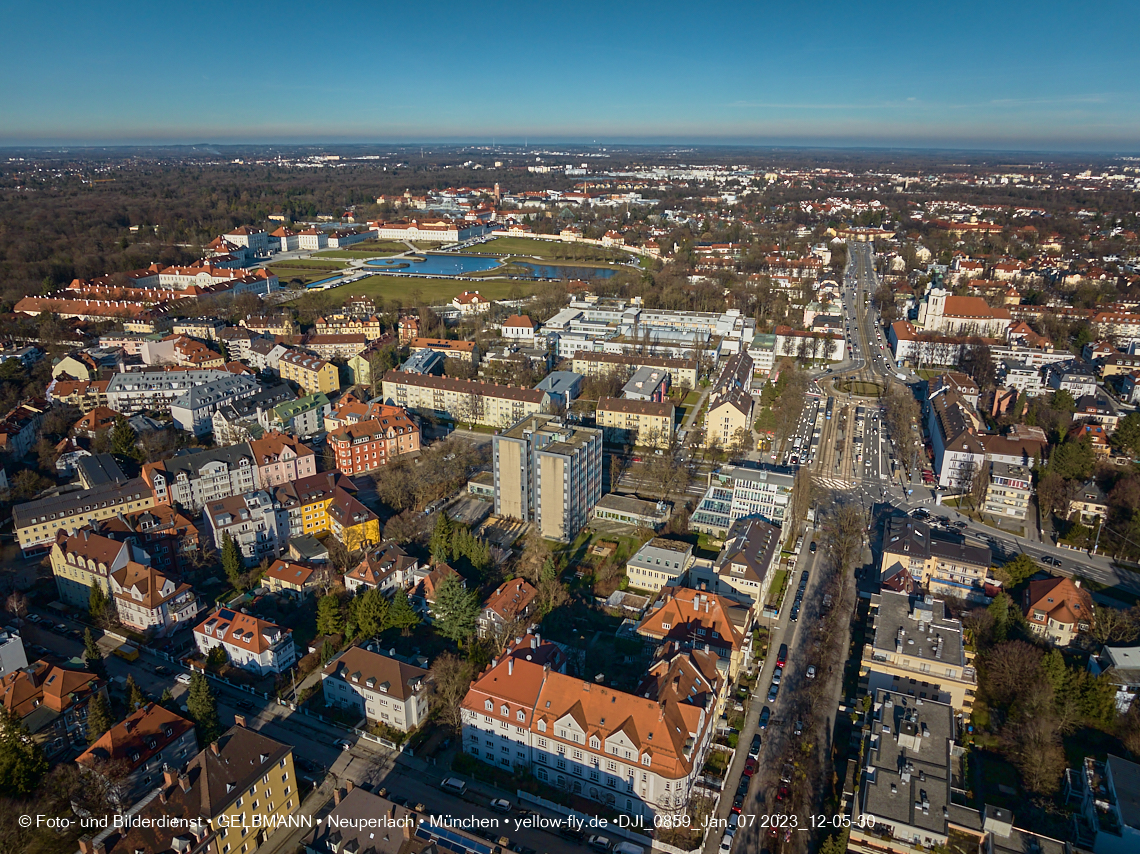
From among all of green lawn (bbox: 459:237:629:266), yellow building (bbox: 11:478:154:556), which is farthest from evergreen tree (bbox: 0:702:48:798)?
→ green lawn (bbox: 459:237:629:266)

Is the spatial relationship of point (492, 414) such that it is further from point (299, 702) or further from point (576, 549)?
point (299, 702)

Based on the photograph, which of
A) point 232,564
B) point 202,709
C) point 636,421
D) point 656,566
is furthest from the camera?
point 636,421

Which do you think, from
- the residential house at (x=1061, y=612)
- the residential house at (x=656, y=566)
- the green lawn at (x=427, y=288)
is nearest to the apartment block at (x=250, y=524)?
the residential house at (x=656, y=566)

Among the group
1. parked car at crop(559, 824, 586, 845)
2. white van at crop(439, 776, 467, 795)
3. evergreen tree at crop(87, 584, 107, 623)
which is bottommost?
parked car at crop(559, 824, 586, 845)

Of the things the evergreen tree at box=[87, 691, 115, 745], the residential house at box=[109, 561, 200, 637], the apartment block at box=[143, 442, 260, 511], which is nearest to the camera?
the evergreen tree at box=[87, 691, 115, 745]

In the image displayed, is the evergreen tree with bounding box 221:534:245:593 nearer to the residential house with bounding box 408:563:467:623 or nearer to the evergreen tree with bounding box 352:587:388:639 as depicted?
the evergreen tree with bounding box 352:587:388:639

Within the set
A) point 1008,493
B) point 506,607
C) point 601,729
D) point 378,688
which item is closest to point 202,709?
point 378,688

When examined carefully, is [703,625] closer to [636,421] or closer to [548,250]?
[636,421]
